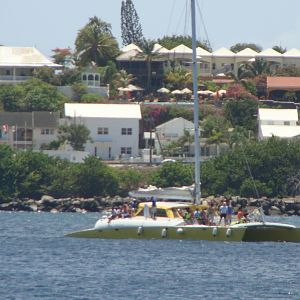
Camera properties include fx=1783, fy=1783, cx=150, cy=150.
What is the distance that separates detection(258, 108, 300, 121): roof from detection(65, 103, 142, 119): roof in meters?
9.41

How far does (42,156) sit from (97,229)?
44.0m

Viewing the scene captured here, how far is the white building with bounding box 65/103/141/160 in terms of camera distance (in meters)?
131

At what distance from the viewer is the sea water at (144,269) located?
52.0m

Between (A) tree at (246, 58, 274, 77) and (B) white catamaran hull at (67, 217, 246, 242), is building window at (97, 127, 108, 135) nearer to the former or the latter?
(A) tree at (246, 58, 274, 77)

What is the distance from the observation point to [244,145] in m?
117

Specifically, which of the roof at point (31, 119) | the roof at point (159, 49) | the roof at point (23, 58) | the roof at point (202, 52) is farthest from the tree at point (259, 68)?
the roof at point (31, 119)

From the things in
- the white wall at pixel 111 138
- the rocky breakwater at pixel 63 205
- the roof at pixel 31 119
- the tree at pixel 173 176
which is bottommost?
the rocky breakwater at pixel 63 205

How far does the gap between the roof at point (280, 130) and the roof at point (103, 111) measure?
9.36m

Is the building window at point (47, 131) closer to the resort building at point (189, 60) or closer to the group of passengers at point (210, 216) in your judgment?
the resort building at point (189, 60)

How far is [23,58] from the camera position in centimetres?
15175

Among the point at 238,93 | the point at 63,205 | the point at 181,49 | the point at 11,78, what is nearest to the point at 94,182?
the point at 63,205

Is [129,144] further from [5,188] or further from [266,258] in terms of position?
[266,258]

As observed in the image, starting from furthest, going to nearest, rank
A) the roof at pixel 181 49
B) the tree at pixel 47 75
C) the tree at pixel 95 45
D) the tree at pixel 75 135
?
1. the roof at pixel 181 49
2. the tree at pixel 95 45
3. the tree at pixel 47 75
4. the tree at pixel 75 135

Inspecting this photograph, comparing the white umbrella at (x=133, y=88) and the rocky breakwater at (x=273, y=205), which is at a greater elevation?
the white umbrella at (x=133, y=88)
